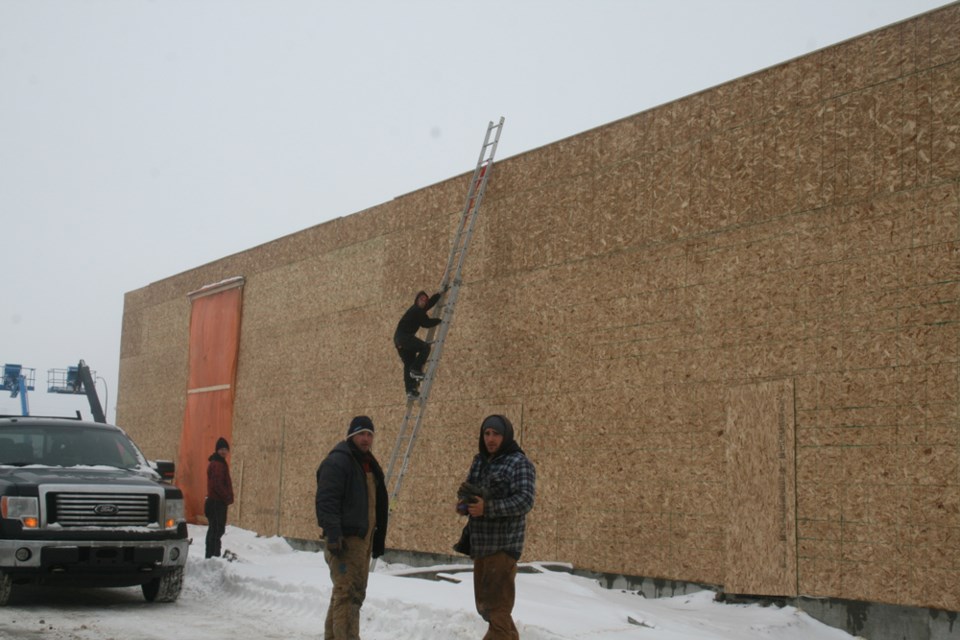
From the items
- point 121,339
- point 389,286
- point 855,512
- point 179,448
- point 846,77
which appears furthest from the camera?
point 121,339

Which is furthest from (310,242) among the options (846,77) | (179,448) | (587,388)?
(846,77)

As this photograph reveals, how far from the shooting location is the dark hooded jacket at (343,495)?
7051 mm

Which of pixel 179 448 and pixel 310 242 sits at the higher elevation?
pixel 310 242

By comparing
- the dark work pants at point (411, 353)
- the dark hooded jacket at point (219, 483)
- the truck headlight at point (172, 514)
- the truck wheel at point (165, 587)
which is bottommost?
the truck wheel at point (165, 587)

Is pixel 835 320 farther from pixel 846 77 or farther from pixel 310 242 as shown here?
pixel 310 242

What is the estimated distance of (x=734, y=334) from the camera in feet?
35.1

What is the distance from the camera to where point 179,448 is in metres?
22.2

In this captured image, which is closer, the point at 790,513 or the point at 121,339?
the point at 790,513

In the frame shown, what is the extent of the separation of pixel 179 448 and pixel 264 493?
4475mm

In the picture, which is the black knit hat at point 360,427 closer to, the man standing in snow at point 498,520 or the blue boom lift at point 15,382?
the man standing in snow at point 498,520

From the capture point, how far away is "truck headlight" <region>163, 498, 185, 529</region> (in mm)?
10180

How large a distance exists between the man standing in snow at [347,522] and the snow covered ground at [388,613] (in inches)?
56.2

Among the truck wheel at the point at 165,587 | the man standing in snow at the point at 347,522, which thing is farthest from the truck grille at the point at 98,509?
the man standing in snow at the point at 347,522

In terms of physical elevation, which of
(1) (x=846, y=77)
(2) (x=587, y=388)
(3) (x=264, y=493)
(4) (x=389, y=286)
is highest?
(1) (x=846, y=77)
